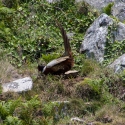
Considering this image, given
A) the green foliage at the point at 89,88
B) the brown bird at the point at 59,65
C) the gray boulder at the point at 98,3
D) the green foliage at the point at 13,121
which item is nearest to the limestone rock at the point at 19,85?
the brown bird at the point at 59,65

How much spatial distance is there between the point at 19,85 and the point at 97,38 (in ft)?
8.43

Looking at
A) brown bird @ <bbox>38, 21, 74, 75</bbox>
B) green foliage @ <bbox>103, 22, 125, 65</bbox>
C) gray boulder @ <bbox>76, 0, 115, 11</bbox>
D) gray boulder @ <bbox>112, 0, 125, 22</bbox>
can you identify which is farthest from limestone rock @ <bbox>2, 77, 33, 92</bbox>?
gray boulder @ <bbox>76, 0, 115, 11</bbox>

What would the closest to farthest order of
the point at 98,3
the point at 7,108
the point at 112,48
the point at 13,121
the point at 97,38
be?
the point at 13,121
the point at 7,108
the point at 112,48
the point at 97,38
the point at 98,3

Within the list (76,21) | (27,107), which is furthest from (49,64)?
(76,21)

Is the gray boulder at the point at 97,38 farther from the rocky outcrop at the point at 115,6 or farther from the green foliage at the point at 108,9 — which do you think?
the rocky outcrop at the point at 115,6

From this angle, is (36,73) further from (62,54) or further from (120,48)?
(120,48)

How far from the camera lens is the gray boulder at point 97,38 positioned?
10242mm

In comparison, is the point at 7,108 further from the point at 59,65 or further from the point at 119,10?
the point at 119,10

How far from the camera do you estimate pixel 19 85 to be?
357 inches

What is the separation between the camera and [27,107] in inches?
318

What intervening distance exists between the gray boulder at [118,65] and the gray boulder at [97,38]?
0.52 meters

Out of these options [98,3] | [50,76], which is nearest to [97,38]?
[50,76]

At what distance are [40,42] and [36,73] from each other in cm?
159

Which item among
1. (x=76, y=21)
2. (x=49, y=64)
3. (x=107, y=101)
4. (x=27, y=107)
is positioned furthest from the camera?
(x=76, y=21)
